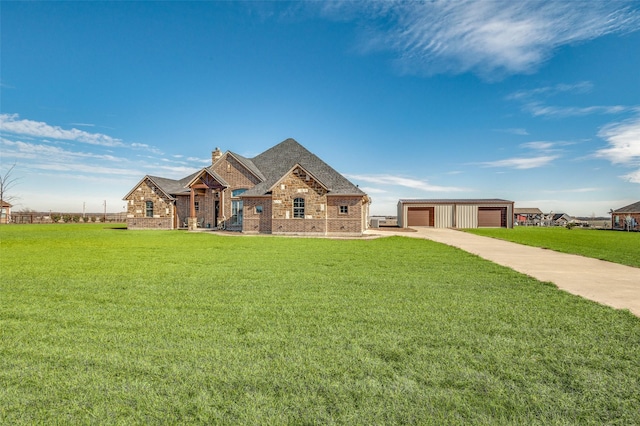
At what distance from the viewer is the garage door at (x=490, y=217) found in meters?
41.1

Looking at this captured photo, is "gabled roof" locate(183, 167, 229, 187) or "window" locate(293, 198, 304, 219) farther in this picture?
"gabled roof" locate(183, 167, 229, 187)

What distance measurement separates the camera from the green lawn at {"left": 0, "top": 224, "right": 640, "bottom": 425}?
2.71 m

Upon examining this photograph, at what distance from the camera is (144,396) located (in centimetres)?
287

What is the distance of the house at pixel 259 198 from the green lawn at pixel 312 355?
18.2 meters

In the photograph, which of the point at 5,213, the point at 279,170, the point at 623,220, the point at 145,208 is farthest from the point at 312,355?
the point at 5,213

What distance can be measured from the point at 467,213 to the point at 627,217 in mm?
22836

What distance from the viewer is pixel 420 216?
42.5 meters

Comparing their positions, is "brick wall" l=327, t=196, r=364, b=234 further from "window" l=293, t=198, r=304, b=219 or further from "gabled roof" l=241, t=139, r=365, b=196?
"window" l=293, t=198, r=304, b=219

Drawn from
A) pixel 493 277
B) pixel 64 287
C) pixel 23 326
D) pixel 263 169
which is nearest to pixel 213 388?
pixel 23 326

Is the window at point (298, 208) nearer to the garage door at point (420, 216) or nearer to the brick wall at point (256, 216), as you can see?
the brick wall at point (256, 216)

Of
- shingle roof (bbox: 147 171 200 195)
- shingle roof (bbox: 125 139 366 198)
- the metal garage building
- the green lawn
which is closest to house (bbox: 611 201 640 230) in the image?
the metal garage building

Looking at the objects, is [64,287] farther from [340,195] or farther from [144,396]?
[340,195]

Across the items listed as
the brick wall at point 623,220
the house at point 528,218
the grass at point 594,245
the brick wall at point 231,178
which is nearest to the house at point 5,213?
the brick wall at point 231,178

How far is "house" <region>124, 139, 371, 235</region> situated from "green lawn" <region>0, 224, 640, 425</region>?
18.2m
